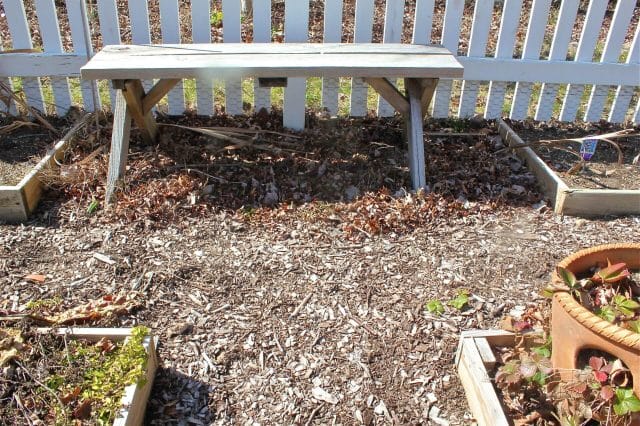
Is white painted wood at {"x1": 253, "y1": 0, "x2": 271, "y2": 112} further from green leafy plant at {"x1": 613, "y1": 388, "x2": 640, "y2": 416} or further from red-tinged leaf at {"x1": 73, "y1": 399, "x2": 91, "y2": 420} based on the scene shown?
green leafy plant at {"x1": 613, "y1": 388, "x2": 640, "y2": 416}

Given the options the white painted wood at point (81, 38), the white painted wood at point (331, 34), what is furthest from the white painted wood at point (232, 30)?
the white painted wood at point (81, 38)

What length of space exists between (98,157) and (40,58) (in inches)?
39.7

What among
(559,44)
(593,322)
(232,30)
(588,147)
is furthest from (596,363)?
(232,30)

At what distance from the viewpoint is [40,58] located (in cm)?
418

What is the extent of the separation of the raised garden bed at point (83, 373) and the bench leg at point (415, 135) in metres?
2.09

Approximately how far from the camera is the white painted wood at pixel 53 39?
4.07 meters

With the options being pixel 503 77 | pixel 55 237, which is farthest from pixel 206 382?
pixel 503 77

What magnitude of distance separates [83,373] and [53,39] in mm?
2992

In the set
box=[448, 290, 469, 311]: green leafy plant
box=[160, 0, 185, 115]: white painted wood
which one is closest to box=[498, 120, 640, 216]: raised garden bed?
box=[448, 290, 469, 311]: green leafy plant

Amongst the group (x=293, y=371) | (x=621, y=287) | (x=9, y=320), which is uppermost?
(x=621, y=287)

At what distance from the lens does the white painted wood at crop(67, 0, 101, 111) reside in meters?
4.04

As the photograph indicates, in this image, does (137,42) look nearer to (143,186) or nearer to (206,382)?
(143,186)

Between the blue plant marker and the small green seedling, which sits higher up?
the blue plant marker

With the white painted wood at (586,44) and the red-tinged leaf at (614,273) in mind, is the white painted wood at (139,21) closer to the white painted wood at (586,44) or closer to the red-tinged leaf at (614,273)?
the white painted wood at (586,44)
